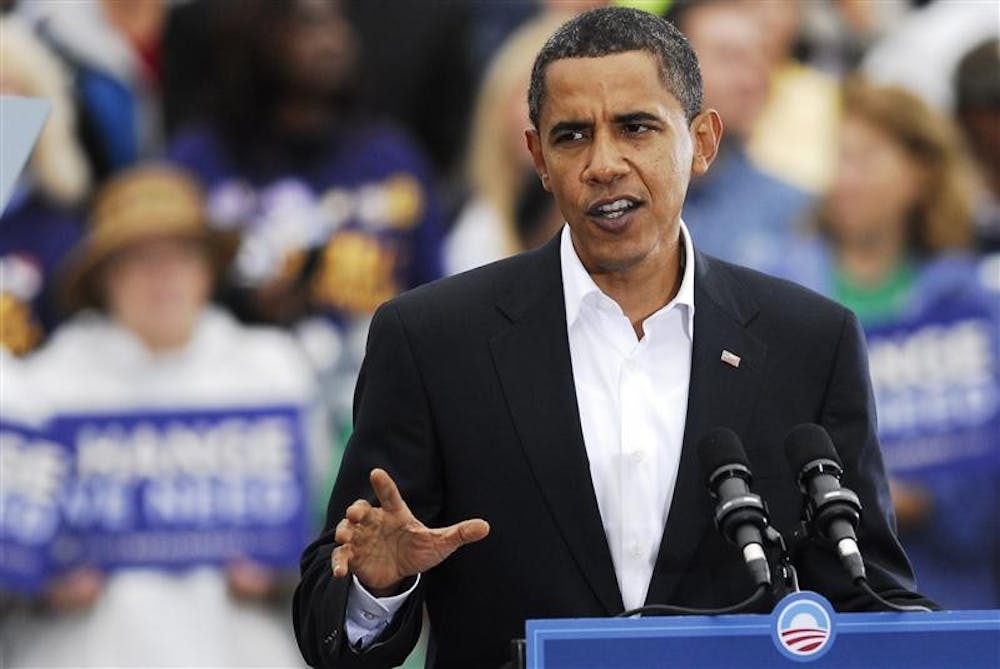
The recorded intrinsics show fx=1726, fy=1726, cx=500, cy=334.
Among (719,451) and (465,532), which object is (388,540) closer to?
(465,532)

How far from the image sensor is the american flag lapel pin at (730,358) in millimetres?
2574

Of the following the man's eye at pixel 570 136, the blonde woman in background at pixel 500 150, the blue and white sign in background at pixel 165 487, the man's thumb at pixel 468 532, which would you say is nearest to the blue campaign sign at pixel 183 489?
the blue and white sign in background at pixel 165 487

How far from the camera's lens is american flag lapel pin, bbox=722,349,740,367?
2574 millimetres

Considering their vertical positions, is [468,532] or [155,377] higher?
[155,377]

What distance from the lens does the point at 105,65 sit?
627cm

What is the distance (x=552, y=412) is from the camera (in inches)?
99.3

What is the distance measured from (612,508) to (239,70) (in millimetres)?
4093

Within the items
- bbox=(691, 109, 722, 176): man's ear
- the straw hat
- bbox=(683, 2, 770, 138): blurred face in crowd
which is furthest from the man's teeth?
bbox=(683, 2, 770, 138): blurred face in crowd

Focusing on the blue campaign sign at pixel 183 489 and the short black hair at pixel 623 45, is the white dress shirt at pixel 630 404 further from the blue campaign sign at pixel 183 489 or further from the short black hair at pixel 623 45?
the blue campaign sign at pixel 183 489

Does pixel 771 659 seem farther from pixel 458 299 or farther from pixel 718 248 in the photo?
pixel 718 248

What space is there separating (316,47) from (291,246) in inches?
29.3

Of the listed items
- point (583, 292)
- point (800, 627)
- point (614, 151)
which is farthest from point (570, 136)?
point (800, 627)

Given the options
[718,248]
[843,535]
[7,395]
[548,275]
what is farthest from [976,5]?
[843,535]

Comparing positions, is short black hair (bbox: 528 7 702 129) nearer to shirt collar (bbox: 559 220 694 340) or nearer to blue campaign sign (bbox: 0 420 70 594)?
shirt collar (bbox: 559 220 694 340)
